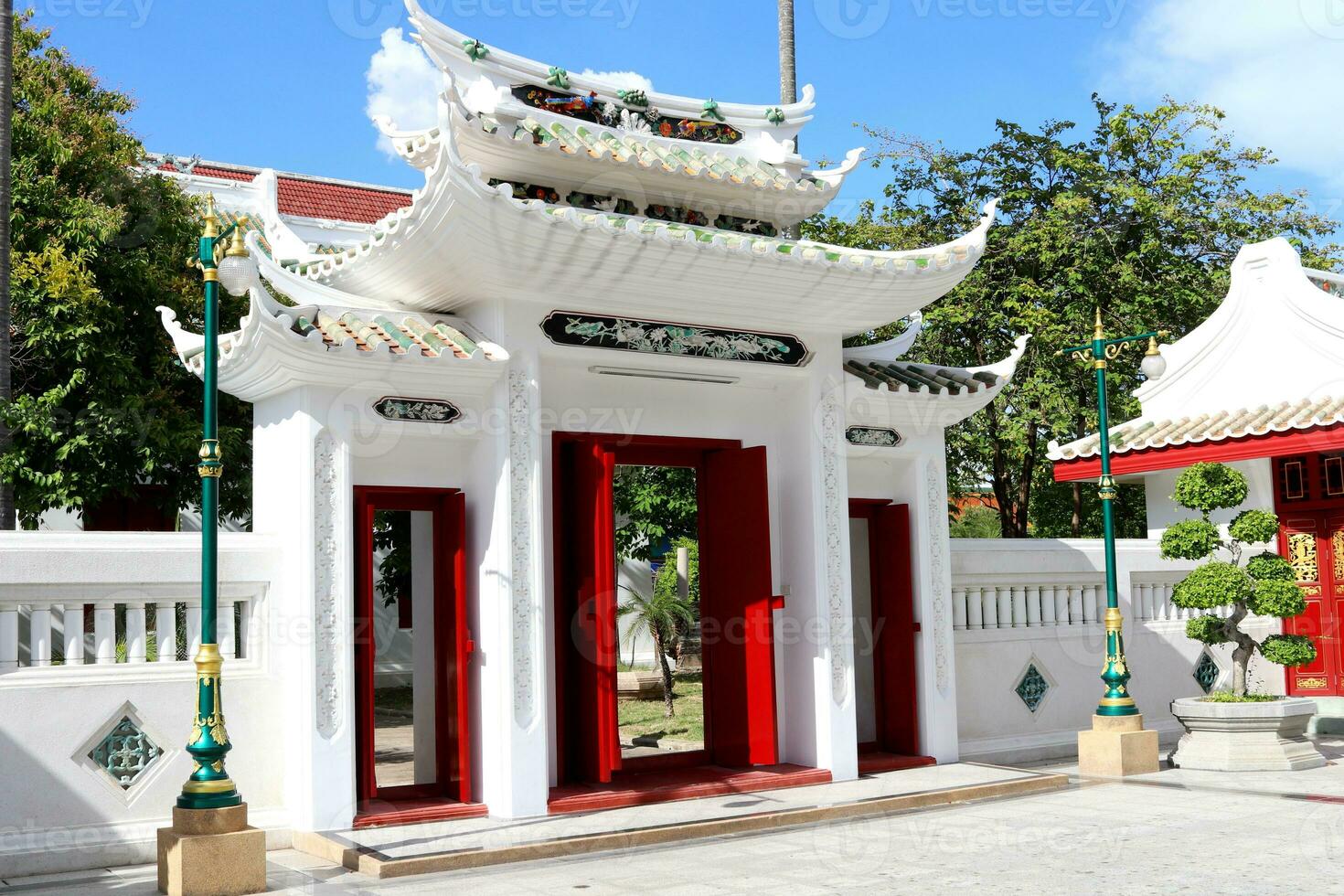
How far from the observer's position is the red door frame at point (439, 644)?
8.42m

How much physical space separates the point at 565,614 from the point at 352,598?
1.57 metres

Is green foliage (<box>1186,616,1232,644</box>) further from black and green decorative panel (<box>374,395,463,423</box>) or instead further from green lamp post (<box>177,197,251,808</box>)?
green lamp post (<box>177,197,251,808</box>)

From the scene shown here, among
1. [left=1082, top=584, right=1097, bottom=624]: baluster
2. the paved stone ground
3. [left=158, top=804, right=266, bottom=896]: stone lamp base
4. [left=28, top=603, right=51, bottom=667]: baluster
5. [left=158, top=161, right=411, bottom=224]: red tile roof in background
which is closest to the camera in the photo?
[left=158, top=804, right=266, bottom=896]: stone lamp base

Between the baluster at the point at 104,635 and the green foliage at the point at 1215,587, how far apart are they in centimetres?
807

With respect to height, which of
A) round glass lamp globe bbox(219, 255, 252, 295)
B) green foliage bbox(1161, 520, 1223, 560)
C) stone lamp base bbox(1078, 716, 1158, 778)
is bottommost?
stone lamp base bbox(1078, 716, 1158, 778)

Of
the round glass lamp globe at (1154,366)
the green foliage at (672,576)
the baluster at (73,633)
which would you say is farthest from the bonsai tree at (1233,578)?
the baluster at (73,633)

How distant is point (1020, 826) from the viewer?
8.20 m

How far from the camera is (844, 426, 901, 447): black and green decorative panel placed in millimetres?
10195

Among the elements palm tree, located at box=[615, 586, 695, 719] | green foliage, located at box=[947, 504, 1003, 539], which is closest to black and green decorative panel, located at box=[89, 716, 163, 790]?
palm tree, located at box=[615, 586, 695, 719]

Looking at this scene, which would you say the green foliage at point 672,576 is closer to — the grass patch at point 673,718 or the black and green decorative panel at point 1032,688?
the grass patch at point 673,718

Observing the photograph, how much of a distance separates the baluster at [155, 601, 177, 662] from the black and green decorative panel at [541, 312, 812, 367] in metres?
2.88

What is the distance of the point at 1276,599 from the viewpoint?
34.3ft

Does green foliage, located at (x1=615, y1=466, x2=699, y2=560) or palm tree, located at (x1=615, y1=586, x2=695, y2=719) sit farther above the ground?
green foliage, located at (x1=615, y1=466, x2=699, y2=560)

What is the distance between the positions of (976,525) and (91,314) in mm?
27922
